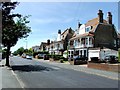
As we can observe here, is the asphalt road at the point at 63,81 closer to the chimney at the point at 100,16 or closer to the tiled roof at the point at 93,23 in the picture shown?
the chimney at the point at 100,16

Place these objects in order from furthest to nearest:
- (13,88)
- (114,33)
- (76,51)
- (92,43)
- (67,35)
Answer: (67,35) < (76,51) < (114,33) < (92,43) < (13,88)

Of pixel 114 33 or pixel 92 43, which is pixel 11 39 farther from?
pixel 114 33

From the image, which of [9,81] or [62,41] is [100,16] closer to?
[62,41]

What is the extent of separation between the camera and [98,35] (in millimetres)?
64188

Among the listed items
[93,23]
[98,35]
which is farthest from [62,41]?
[98,35]

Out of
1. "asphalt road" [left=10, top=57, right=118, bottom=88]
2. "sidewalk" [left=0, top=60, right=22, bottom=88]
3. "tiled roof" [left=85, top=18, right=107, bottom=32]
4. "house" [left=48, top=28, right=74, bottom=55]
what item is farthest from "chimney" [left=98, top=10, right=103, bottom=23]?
"sidewalk" [left=0, top=60, right=22, bottom=88]

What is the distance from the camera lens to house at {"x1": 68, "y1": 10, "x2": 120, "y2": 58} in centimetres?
6359

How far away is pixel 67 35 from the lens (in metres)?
92.4

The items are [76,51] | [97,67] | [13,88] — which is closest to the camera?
[13,88]

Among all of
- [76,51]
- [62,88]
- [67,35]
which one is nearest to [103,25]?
[76,51]

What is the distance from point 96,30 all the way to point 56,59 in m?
11.6

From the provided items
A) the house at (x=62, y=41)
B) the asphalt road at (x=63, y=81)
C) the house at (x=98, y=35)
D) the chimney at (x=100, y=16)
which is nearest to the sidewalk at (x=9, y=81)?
the asphalt road at (x=63, y=81)

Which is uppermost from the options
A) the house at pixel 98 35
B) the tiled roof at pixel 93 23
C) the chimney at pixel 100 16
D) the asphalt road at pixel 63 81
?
the chimney at pixel 100 16

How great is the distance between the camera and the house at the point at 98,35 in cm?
6359
